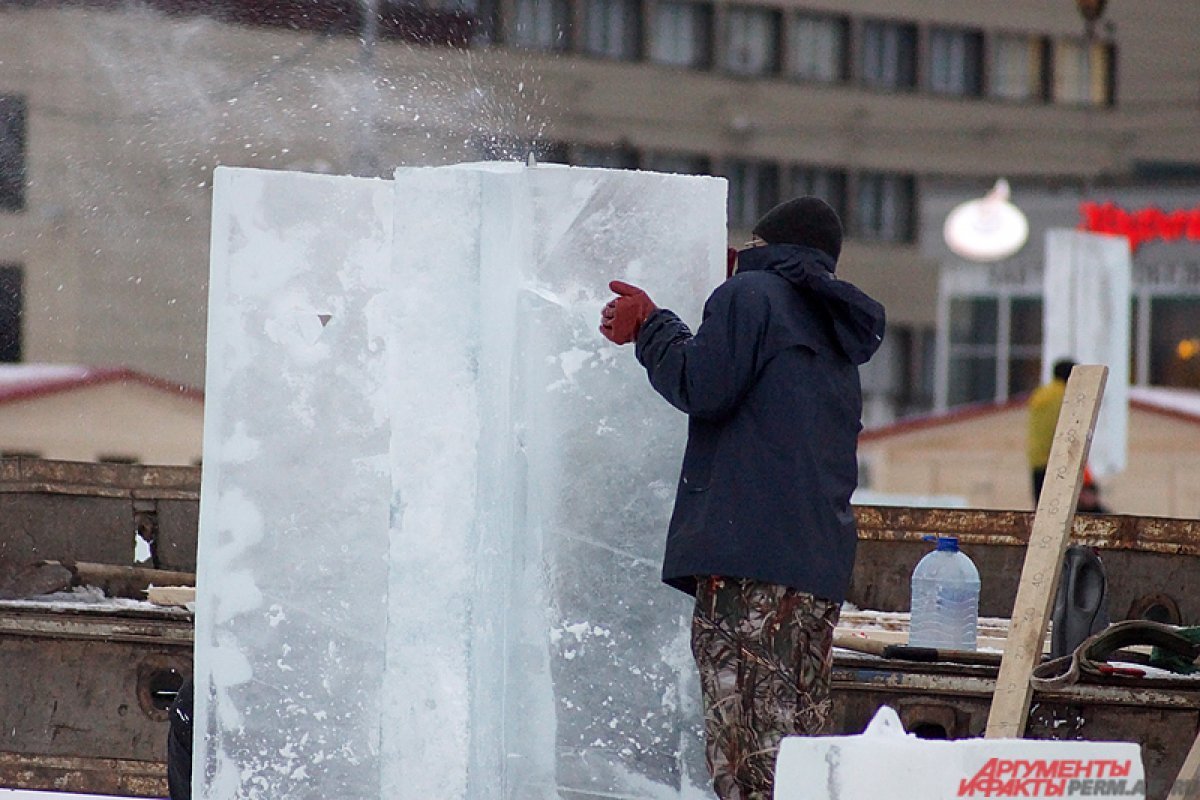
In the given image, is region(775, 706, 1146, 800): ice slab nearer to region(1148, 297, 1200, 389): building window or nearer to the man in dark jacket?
the man in dark jacket

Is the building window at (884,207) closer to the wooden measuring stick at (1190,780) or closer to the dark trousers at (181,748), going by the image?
the dark trousers at (181,748)

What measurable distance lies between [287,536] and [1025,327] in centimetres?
2748

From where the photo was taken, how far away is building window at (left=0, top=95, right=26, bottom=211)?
2492 cm

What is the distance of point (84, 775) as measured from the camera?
594 centimetres

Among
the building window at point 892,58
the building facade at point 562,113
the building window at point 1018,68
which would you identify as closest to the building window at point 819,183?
the building facade at point 562,113

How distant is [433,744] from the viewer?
4473mm

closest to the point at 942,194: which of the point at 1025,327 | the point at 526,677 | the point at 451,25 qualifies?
the point at 1025,327

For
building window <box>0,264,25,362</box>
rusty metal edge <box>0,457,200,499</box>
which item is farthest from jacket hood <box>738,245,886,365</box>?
building window <box>0,264,25,362</box>

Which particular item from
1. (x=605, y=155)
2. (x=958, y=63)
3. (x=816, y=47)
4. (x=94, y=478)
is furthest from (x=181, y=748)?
(x=958, y=63)

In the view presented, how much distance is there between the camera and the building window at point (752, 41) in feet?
117

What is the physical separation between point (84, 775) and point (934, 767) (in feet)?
10.4

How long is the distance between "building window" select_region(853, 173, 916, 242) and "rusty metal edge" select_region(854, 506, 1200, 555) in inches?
1215

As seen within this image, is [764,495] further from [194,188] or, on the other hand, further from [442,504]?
[194,188]

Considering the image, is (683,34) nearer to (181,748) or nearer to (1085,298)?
(1085,298)
